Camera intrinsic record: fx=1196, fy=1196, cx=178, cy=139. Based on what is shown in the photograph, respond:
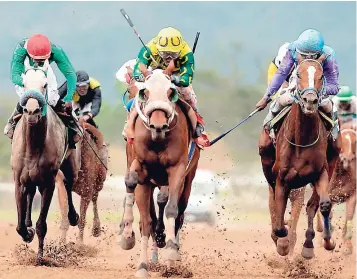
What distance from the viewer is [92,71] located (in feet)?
344

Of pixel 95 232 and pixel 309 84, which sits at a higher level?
pixel 309 84

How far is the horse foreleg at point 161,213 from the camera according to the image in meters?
13.1

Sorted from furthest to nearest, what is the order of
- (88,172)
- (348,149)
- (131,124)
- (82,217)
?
(348,149) < (88,172) < (82,217) < (131,124)

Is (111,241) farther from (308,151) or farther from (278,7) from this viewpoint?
(278,7)

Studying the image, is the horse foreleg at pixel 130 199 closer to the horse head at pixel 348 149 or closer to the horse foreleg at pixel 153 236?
the horse foreleg at pixel 153 236

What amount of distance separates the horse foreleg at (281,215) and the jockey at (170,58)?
110 centimetres

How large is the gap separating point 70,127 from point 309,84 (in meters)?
3.94

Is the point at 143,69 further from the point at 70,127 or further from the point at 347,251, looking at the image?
the point at 347,251

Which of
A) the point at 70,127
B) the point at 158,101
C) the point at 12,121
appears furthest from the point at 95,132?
the point at 158,101

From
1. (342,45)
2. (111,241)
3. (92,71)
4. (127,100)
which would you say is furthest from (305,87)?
(342,45)

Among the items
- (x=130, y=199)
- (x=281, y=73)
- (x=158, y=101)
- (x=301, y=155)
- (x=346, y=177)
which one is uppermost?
(x=281, y=73)

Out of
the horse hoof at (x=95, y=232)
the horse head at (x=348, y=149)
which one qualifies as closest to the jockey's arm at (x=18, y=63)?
the horse hoof at (x=95, y=232)

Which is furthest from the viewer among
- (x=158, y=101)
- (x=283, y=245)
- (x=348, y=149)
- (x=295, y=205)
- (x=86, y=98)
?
(x=348, y=149)

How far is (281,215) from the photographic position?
526 inches
